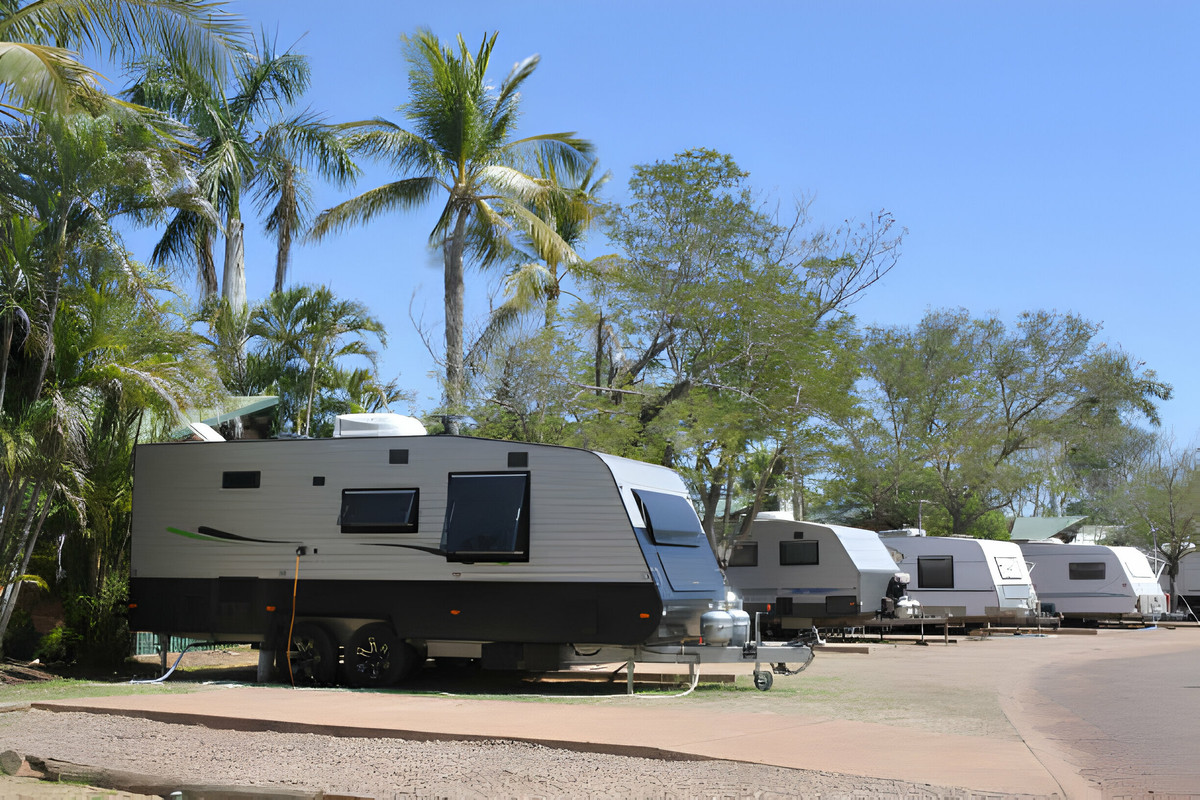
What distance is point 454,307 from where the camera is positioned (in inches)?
998

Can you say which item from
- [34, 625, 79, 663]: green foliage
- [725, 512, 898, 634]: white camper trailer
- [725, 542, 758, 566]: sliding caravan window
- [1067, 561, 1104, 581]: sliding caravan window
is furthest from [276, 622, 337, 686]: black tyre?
[1067, 561, 1104, 581]: sliding caravan window

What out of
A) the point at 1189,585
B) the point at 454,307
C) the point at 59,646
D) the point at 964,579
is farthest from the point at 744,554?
the point at 1189,585

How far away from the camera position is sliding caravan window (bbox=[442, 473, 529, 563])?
12.9 meters

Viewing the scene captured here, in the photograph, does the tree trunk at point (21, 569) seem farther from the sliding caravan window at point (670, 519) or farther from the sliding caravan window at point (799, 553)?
the sliding caravan window at point (799, 553)

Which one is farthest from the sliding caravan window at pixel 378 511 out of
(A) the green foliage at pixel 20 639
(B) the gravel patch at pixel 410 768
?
(A) the green foliage at pixel 20 639

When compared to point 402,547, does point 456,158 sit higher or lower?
higher

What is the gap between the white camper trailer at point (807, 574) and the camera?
22.3 m

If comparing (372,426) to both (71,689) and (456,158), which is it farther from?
(456,158)

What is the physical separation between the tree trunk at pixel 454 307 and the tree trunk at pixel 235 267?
16.6 feet

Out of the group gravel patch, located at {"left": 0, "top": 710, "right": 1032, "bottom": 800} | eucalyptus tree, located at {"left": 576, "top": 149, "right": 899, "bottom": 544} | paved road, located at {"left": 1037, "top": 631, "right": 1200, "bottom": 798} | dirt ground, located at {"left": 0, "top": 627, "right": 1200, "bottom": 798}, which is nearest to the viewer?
gravel patch, located at {"left": 0, "top": 710, "right": 1032, "bottom": 800}

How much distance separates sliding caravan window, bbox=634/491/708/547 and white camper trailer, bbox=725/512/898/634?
876cm

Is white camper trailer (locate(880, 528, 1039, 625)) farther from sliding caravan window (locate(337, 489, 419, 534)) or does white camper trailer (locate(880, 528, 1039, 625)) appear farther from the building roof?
the building roof

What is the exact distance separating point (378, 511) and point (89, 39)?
19.7 feet

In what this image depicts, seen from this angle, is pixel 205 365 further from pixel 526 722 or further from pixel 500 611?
pixel 526 722
